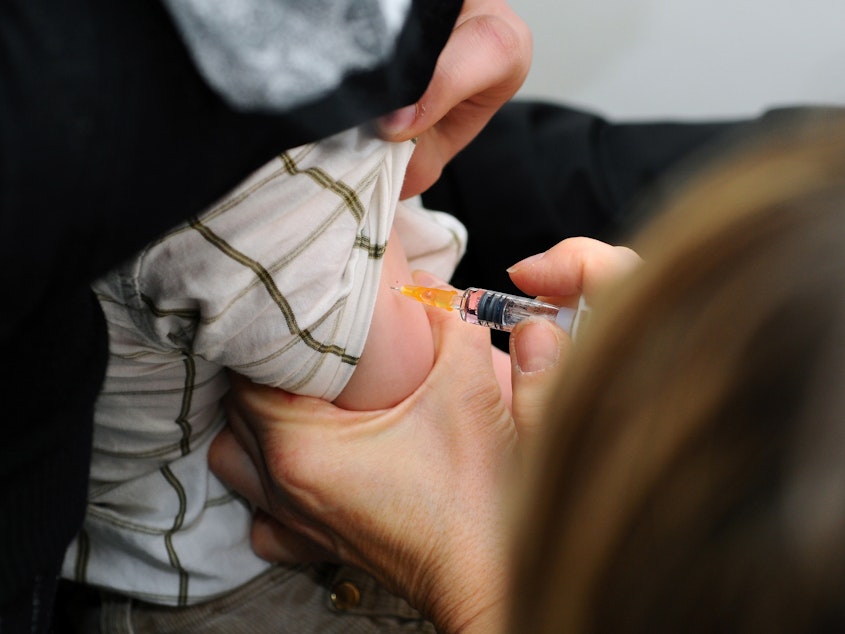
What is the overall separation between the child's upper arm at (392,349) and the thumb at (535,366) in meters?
0.13

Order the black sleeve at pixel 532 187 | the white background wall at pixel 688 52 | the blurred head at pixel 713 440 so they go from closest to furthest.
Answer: the blurred head at pixel 713 440, the black sleeve at pixel 532 187, the white background wall at pixel 688 52

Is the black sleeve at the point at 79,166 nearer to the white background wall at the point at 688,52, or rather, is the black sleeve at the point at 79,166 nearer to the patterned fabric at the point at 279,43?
the patterned fabric at the point at 279,43

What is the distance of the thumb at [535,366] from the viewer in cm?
57

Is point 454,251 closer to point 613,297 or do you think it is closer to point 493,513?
point 493,513

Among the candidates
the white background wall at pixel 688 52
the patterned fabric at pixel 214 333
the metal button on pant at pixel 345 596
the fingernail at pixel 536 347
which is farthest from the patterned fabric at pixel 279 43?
the white background wall at pixel 688 52

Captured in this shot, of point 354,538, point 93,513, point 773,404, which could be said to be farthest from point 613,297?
point 93,513

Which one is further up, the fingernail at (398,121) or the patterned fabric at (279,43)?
the patterned fabric at (279,43)

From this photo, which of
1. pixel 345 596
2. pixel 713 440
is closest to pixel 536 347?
pixel 713 440

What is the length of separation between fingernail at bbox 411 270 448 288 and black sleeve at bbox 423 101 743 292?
19cm

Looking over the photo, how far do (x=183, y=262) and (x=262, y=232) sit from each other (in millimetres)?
54

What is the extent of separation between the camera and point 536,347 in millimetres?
571

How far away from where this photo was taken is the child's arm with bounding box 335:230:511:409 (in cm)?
67

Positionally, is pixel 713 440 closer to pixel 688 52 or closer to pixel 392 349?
pixel 392 349

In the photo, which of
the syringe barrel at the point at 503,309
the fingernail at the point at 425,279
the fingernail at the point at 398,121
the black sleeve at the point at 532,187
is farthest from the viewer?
the black sleeve at the point at 532,187
